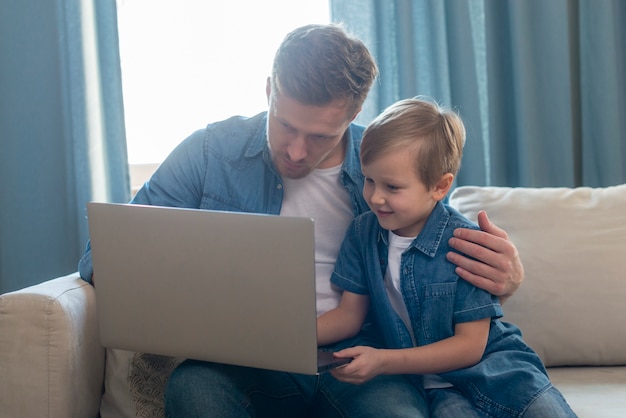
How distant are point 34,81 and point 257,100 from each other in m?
0.71

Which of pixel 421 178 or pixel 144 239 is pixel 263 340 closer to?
pixel 144 239

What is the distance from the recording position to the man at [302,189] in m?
1.29

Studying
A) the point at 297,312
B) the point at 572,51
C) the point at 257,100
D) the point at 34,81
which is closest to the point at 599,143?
the point at 572,51

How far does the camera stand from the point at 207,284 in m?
1.16

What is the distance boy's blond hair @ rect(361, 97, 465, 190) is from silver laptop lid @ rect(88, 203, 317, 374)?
337 mm

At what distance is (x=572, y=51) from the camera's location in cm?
242

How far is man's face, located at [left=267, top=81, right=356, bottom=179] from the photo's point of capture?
1416mm

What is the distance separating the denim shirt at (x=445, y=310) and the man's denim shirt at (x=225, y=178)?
0.60ft

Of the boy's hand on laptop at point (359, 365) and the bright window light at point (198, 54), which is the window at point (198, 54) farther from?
the boy's hand on laptop at point (359, 365)

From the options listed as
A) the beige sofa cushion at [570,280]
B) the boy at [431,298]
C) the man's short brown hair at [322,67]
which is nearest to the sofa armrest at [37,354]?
the boy at [431,298]

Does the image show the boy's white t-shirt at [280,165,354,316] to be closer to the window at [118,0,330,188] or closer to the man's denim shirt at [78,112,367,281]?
the man's denim shirt at [78,112,367,281]

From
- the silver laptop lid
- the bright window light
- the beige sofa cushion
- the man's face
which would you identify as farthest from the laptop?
the bright window light

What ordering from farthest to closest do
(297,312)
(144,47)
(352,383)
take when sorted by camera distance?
1. (144,47)
2. (352,383)
3. (297,312)

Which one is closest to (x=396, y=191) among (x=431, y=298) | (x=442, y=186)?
(x=442, y=186)
